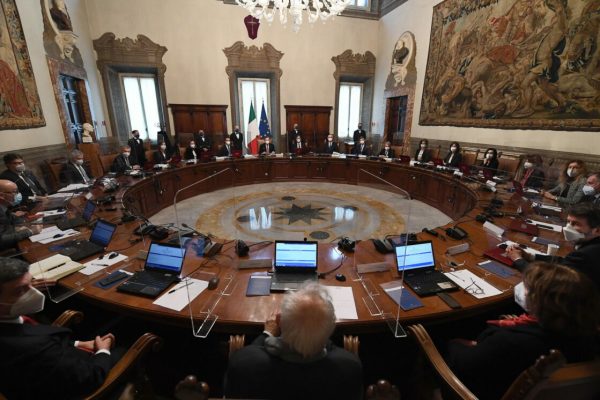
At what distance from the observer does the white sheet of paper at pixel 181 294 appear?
185cm

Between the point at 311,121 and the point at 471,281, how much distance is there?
981cm

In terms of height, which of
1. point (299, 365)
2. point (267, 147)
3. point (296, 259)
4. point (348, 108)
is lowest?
point (296, 259)

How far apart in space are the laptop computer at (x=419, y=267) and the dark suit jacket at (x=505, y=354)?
0.63 metres

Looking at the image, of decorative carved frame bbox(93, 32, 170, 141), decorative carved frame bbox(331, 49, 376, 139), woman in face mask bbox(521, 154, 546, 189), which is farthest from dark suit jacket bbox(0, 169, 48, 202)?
decorative carved frame bbox(331, 49, 376, 139)

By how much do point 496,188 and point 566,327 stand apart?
420 centimetres

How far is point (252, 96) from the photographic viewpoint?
10648 millimetres

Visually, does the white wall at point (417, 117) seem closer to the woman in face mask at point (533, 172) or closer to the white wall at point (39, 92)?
the woman in face mask at point (533, 172)

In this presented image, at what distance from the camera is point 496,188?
15.3 ft

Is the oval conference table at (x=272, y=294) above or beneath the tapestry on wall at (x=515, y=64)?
beneath

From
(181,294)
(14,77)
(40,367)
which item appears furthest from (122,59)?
(40,367)

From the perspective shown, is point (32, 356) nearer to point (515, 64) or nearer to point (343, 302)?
point (343, 302)

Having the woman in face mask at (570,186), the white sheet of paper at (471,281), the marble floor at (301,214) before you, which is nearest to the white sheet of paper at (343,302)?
the white sheet of paper at (471,281)

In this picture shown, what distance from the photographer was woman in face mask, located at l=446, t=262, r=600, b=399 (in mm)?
1155

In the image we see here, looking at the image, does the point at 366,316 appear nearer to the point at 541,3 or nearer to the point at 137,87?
the point at 541,3
